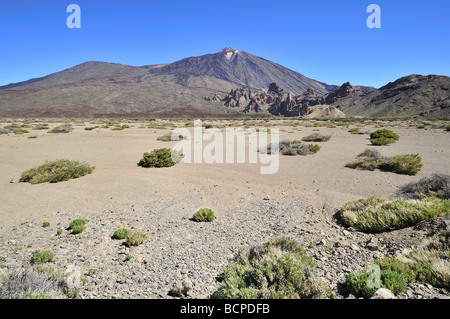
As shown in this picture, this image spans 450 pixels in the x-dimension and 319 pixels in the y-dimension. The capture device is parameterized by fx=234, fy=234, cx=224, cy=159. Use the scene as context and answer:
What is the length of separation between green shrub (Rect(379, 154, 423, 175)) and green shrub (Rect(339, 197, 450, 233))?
189 inches

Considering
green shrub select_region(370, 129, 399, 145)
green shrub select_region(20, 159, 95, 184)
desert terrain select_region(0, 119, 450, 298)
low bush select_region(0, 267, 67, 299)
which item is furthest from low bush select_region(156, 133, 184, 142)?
low bush select_region(0, 267, 67, 299)

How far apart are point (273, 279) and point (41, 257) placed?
14.5ft

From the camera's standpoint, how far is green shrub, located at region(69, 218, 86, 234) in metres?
5.72

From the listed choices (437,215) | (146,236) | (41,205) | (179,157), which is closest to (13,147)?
(179,157)

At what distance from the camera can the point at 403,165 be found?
34.1ft

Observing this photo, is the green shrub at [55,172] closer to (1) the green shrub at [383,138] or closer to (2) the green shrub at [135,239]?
(2) the green shrub at [135,239]

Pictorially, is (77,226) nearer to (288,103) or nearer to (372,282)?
(372,282)

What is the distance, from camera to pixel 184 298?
360 cm

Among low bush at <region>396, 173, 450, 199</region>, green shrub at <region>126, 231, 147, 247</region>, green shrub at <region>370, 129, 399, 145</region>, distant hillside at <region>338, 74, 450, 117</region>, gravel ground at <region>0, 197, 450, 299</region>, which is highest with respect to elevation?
distant hillside at <region>338, 74, 450, 117</region>

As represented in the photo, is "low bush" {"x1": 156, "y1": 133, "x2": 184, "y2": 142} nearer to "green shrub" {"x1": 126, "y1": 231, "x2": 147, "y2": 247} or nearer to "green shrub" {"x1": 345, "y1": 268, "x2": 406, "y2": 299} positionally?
"green shrub" {"x1": 126, "y1": 231, "x2": 147, "y2": 247}

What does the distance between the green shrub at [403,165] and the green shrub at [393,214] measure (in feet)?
15.7

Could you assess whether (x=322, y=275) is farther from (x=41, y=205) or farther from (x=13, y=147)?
(x=13, y=147)

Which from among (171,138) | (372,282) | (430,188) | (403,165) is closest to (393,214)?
(372,282)
